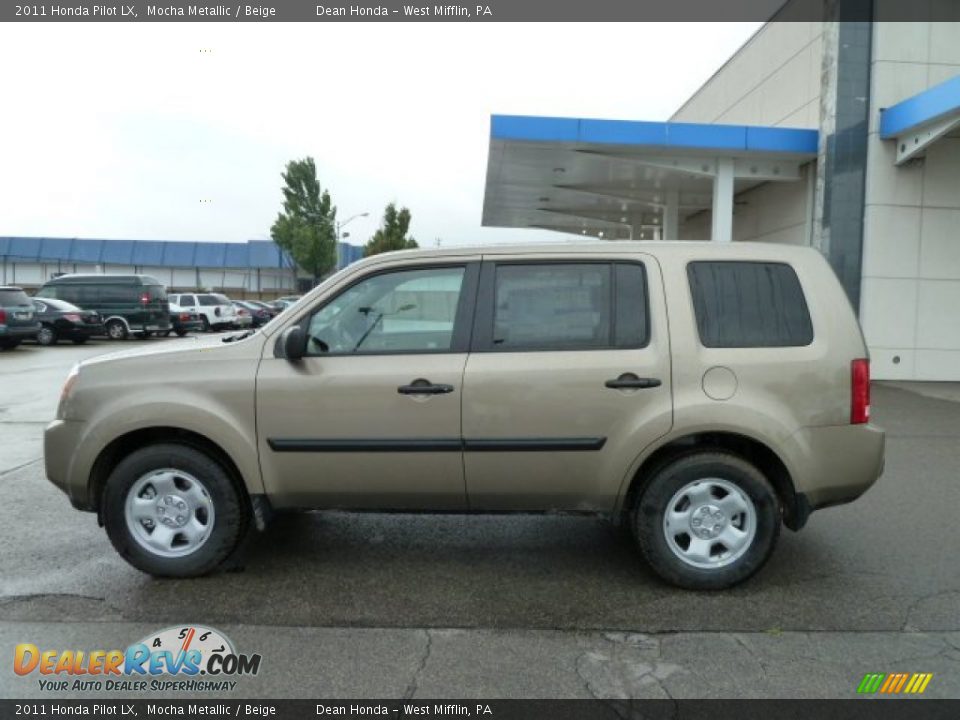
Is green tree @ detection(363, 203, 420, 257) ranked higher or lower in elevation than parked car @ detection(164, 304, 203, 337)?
higher

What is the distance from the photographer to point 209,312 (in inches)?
1177

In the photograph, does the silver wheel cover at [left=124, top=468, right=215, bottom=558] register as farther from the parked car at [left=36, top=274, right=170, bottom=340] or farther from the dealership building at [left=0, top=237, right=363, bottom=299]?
the dealership building at [left=0, top=237, right=363, bottom=299]

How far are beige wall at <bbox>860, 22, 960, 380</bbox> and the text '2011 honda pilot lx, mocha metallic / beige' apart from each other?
35.4 feet

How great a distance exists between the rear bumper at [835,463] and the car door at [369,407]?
188cm

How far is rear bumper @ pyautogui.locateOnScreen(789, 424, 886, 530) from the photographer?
397 cm

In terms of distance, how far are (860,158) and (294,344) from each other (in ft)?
42.7

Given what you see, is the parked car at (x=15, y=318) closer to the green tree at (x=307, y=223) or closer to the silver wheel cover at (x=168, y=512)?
the silver wheel cover at (x=168, y=512)

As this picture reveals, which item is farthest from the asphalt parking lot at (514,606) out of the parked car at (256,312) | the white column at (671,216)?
the parked car at (256,312)

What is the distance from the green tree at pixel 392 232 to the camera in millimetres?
50281

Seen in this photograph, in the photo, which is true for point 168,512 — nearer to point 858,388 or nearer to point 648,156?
point 858,388

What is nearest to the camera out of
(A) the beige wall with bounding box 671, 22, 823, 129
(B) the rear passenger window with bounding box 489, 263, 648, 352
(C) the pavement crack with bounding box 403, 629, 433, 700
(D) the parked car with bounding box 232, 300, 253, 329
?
(C) the pavement crack with bounding box 403, 629, 433, 700

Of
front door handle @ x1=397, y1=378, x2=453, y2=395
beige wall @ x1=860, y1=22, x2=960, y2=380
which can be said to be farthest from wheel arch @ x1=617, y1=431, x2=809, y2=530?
beige wall @ x1=860, y1=22, x2=960, y2=380

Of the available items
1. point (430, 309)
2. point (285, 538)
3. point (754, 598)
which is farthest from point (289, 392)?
point (754, 598)
